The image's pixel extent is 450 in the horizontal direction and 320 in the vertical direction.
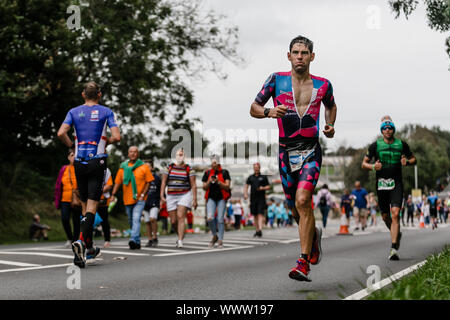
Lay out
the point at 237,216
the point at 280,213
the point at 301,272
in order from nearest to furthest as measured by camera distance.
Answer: the point at 301,272 < the point at 237,216 < the point at 280,213

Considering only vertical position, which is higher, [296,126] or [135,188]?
[296,126]

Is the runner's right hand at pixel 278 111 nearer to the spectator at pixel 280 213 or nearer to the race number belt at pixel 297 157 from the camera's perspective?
the race number belt at pixel 297 157

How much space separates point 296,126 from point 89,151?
2.93 m

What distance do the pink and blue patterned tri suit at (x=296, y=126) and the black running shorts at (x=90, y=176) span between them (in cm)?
263

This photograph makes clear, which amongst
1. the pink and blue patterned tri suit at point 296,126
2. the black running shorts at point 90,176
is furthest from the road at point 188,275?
the pink and blue patterned tri suit at point 296,126

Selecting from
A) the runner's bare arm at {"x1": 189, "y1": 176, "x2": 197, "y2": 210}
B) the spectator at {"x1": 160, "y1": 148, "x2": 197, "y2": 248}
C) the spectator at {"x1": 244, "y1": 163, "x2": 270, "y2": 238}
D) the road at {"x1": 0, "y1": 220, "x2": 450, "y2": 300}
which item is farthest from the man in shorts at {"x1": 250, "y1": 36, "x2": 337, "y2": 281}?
the spectator at {"x1": 244, "y1": 163, "x2": 270, "y2": 238}

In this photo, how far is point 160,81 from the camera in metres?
23.4

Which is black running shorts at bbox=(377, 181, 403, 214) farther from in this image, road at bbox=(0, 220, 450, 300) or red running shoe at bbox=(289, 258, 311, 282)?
red running shoe at bbox=(289, 258, 311, 282)

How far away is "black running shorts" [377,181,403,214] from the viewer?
9.54m

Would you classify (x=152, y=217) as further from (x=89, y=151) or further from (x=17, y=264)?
(x=89, y=151)

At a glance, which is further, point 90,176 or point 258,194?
point 258,194

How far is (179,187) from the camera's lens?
1258 centimetres

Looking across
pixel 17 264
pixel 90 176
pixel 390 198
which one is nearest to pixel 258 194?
pixel 390 198
